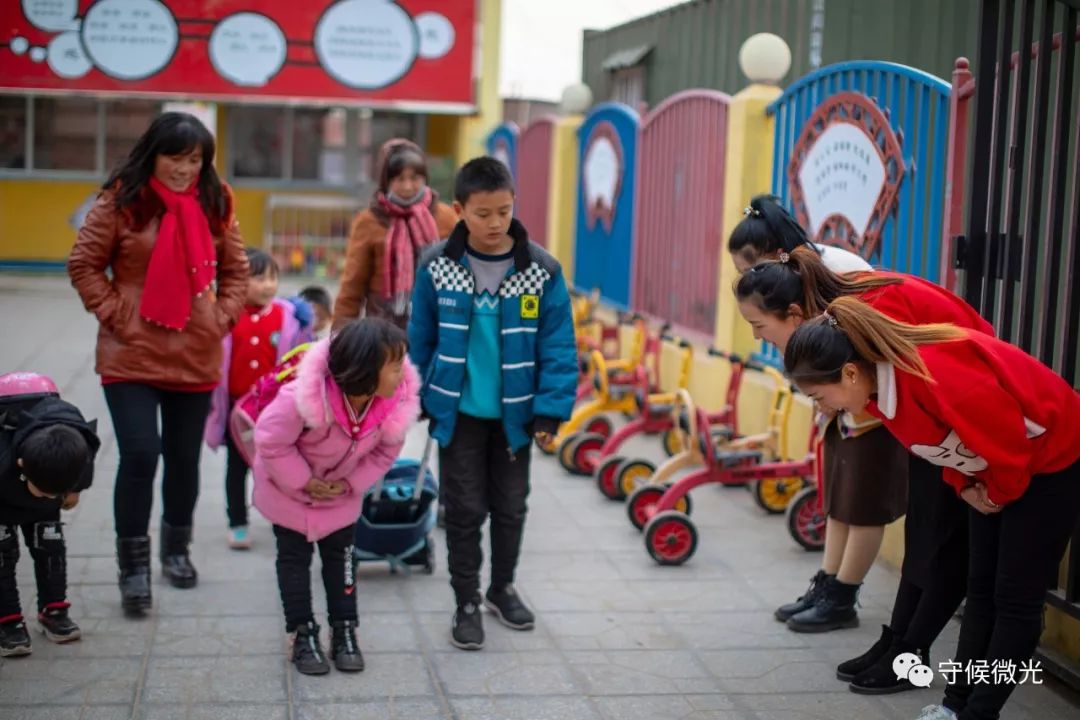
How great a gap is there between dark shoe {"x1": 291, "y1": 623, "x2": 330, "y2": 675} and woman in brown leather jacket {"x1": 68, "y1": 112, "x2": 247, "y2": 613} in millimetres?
776

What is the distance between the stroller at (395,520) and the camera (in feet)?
17.7

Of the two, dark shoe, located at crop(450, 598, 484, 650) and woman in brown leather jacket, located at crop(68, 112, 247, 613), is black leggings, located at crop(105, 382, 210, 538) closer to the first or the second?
woman in brown leather jacket, located at crop(68, 112, 247, 613)

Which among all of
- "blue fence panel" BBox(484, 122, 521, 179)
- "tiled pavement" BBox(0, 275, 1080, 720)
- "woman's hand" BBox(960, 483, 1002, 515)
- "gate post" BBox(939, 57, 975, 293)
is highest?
"blue fence panel" BBox(484, 122, 521, 179)

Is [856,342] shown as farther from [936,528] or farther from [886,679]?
[886,679]

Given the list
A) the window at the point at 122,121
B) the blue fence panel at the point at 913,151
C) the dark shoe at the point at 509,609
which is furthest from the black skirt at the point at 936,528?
the window at the point at 122,121

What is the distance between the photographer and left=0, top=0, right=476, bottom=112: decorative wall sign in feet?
47.1

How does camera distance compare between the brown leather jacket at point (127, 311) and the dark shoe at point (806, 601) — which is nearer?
the brown leather jacket at point (127, 311)

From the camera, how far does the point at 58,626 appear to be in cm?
463

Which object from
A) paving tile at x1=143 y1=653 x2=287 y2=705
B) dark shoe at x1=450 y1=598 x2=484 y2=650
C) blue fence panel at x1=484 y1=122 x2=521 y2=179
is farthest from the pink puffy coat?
blue fence panel at x1=484 y1=122 x2=521 y2=179

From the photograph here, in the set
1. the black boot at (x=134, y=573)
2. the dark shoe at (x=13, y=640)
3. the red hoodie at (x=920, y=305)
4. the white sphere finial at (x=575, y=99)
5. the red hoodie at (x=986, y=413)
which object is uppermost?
the white sphere finial at (x=575, y=99)

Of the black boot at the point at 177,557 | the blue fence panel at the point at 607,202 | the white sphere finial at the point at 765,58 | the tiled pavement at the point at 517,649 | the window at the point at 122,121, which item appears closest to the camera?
the tiled pavement at the point at 517,649

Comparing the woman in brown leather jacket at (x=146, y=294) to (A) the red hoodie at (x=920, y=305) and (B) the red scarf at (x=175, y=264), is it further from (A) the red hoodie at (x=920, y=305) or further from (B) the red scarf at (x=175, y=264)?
(A) the red hoodie at (x=920, y=305)

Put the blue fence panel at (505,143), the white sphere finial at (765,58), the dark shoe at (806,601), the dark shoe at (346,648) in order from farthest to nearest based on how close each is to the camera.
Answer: the blue fence panel at (505,143) < the white sphere finial at (765,58) < the dark shoe at (806,601) < the dark shoe at (346,648)

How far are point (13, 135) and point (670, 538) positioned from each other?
14320 mm
